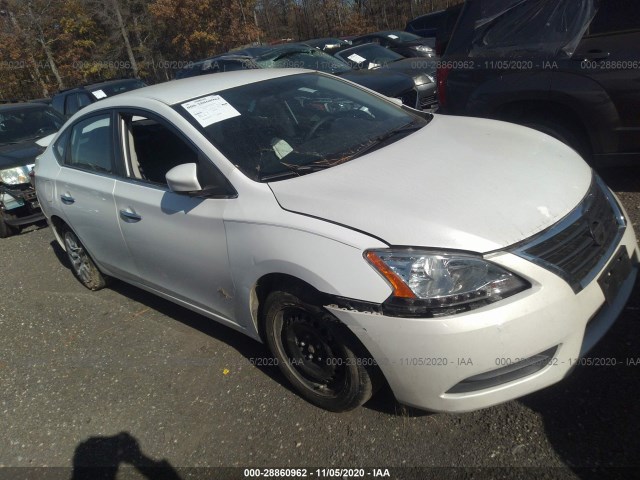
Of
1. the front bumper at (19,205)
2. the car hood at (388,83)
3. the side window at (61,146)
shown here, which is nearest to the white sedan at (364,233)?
the side window at (61,146)

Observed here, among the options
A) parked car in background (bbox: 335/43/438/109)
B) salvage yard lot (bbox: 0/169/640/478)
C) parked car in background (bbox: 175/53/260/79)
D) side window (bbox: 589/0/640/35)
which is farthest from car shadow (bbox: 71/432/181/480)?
parked car in background (bbox: 175/53/260/79)

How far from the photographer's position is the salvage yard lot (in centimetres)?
236

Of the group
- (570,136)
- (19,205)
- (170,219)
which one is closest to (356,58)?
(19,205)

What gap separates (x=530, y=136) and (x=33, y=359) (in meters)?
3.83

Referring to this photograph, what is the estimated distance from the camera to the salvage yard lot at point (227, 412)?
92.9 inches

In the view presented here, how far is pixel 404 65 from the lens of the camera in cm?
912

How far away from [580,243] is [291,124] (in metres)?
1.77

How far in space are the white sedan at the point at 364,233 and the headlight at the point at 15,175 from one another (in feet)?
12.4

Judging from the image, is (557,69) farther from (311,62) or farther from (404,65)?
(311,62)

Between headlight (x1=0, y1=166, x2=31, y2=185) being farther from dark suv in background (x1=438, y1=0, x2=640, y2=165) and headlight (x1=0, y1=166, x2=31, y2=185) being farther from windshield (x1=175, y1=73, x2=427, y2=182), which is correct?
dark suv in background (x1=438, y1=0, x2=640, y2=165)

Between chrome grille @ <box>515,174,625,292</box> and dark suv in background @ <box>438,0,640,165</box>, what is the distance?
1.80 m

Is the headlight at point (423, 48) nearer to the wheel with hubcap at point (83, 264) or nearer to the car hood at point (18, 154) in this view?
the car hood at point (18, 154)

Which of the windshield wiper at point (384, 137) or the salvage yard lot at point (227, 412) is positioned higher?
the windshield wiper at point (384, 137)

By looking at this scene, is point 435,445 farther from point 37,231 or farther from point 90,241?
point 37,231
